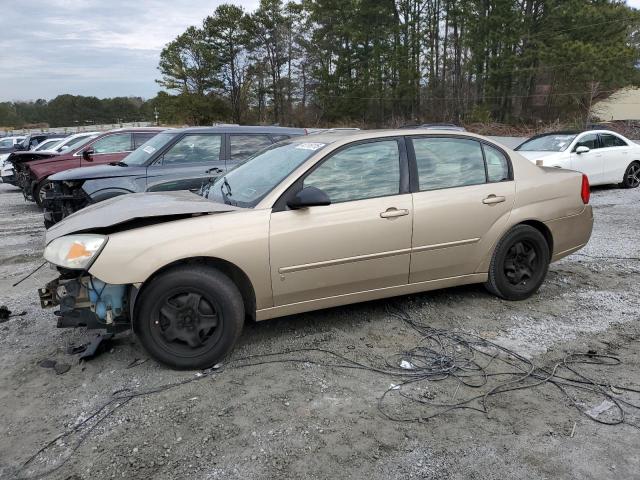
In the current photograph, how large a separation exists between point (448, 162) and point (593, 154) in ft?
29.8

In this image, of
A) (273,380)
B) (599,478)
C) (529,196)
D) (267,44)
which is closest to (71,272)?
(273,380)

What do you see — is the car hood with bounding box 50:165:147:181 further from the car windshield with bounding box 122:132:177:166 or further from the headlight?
the headlight

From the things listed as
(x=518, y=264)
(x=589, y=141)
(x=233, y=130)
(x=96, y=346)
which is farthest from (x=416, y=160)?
(x=589, y=141)

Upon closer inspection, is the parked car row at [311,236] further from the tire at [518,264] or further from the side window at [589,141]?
the side window at [589,141]

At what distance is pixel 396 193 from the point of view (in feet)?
13.8

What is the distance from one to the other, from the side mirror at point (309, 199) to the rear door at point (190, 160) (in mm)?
3805

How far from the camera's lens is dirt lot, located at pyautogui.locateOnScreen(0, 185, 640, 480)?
2.61 m

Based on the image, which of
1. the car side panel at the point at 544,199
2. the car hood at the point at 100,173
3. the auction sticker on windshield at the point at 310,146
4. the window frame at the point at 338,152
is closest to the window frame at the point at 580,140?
the car side panel at the point at 544,199

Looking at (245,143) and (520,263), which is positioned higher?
(245,143)

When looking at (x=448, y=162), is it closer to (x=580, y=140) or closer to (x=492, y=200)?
(x=492, y=200)

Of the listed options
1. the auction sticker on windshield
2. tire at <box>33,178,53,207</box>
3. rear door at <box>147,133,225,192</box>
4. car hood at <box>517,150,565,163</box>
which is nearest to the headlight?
the auction sticker on windshield

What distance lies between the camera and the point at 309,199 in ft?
12.1

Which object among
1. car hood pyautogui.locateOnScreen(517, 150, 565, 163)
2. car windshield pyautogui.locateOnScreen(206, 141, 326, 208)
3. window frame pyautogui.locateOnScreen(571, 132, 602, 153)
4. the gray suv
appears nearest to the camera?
car windshield pyautogui.locateOnScreen(206, 141, 326, 208)

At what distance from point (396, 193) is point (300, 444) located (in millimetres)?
2209
